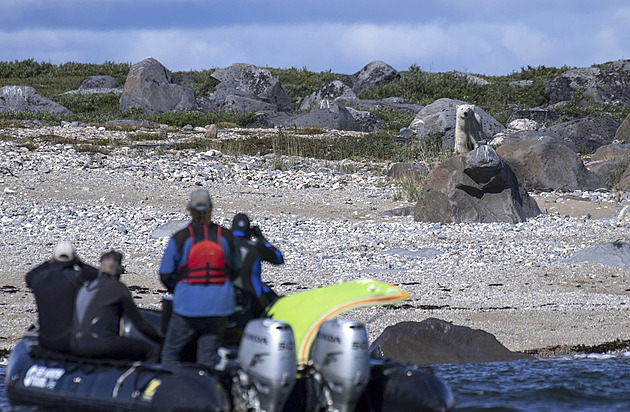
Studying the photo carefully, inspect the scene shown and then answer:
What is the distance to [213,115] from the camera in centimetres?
3994

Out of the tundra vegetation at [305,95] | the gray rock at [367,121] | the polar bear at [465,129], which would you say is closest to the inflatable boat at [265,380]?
the tundra vegetation at [305,95]

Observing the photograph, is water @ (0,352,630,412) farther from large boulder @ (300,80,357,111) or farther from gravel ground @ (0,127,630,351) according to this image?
large boulder @ (300,80,357,111)

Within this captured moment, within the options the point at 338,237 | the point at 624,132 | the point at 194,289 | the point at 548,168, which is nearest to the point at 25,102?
the point at 624,132

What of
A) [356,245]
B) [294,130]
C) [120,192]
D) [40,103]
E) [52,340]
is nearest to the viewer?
[52,340]

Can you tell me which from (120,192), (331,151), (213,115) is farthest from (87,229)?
(213,115)

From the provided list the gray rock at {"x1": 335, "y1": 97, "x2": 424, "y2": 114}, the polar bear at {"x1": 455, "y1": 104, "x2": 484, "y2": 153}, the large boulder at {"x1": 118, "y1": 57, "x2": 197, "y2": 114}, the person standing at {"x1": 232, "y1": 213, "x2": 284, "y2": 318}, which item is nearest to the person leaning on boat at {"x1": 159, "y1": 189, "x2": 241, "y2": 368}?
the person standing at {"x1": 232, "y1": 213, "x2": 284, "y2": 318}

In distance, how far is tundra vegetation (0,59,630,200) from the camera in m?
28.9

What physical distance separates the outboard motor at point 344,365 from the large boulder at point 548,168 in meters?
15.8

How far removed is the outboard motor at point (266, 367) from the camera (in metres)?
5.81

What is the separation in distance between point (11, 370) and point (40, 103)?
125 ft

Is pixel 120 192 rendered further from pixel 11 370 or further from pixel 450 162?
pixel 11 370

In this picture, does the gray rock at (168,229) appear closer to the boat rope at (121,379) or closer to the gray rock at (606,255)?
the gray rock at (606,255)

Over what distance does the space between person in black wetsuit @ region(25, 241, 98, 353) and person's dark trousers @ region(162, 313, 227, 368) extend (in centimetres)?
99

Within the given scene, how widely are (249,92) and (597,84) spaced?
20.1 m
